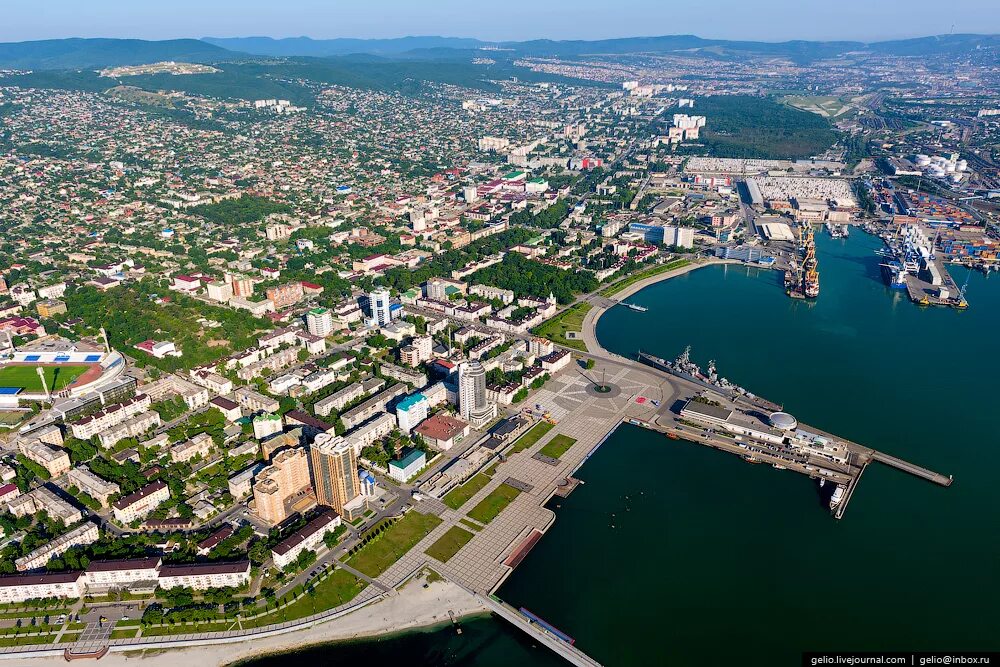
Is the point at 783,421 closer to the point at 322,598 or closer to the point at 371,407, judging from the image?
the point at 371,407

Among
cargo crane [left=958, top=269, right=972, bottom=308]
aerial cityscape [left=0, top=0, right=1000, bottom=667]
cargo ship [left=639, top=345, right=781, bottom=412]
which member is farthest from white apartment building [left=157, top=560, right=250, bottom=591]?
cargo crane [left=958, top=269, right=972, bottom=308]

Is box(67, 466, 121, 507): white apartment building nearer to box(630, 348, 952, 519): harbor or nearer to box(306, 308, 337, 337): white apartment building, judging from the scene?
box(306, 308, 337, 337): white apartment building

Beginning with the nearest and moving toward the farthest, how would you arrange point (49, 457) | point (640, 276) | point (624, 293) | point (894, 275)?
point (49, 457) → point (624, 293) → point (894, 275) → point (640, 276)

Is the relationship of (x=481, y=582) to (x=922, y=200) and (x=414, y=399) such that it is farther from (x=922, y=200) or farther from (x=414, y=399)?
(x=922, y=200)

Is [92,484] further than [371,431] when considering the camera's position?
No

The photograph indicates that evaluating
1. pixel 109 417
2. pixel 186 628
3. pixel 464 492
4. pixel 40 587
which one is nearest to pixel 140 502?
pixel 40 587

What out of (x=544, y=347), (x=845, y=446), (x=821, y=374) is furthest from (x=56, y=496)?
(x=821, y=374)
